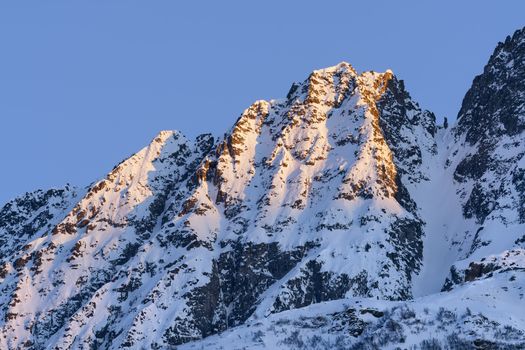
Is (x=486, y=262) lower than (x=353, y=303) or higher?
higher

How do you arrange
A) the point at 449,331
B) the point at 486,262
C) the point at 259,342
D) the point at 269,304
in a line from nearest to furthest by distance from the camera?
the point at 449,331 → the point at 259,342 → the point at 486,262 → the point at 269,304

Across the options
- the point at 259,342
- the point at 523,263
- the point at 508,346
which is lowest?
the point at 508,346

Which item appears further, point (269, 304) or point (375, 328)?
point (269, 304)

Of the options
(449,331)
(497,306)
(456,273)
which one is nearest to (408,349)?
(449,331)

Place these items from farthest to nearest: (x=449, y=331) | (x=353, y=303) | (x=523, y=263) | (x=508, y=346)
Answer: (x=523, y=263) < (x=353, y=303) < (x=449, y=331) < (x=508, y=346)

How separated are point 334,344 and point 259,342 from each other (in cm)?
807

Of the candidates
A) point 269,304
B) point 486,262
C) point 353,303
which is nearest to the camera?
point 353,303

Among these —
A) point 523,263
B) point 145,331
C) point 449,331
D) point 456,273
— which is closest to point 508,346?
point 449,331

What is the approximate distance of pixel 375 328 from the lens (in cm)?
12106

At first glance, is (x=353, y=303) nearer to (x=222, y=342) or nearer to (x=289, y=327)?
(x=289, y=327)

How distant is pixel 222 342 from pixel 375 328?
17.2 meters

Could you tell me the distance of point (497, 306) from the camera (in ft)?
410

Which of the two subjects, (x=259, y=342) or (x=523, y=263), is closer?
(x=259, y=342)

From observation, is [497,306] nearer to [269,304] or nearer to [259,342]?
[259,342]
